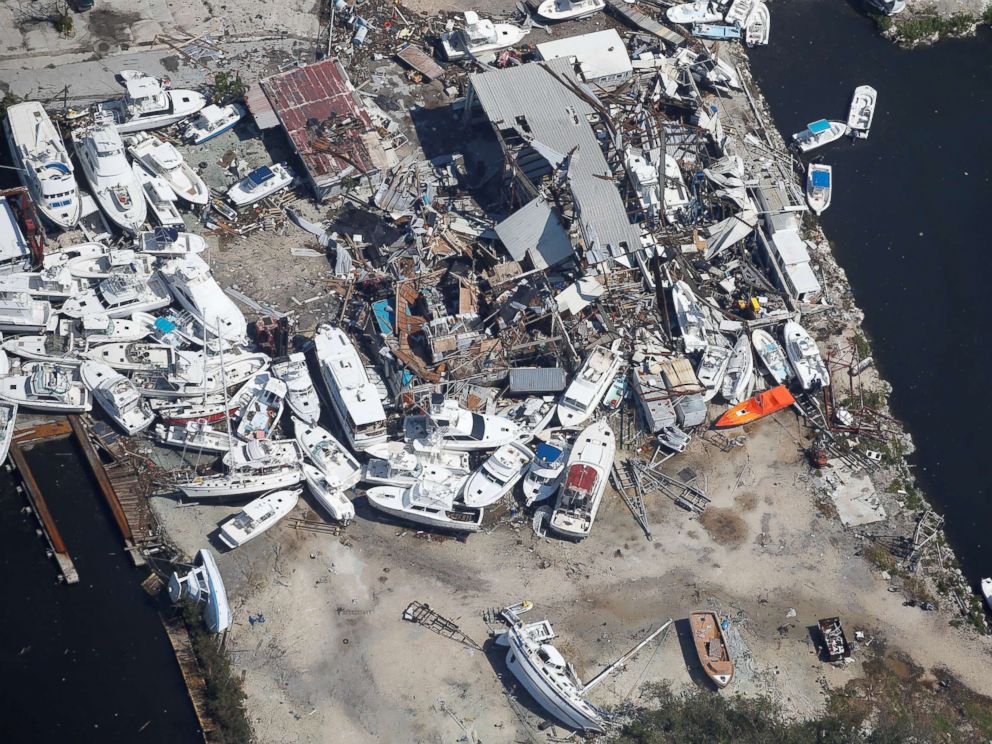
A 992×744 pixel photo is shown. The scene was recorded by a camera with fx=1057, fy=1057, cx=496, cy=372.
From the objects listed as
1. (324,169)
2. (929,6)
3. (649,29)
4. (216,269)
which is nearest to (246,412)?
(216,269)

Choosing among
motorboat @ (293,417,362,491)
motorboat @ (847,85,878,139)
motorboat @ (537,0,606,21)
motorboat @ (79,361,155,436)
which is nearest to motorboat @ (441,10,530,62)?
motorboat @ (537,0,606,21)

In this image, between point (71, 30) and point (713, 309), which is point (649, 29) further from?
point (71, 30)

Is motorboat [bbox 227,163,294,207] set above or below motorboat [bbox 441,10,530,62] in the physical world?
below

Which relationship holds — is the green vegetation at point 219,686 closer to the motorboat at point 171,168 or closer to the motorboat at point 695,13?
the motorboat at point 171,168

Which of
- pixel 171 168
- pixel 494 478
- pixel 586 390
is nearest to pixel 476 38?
pixel 171 168

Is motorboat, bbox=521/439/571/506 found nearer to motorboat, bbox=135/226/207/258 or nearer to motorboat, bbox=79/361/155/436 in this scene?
motorboat, bbox=79/361/155/436

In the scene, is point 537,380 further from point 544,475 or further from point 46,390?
point 46,390
